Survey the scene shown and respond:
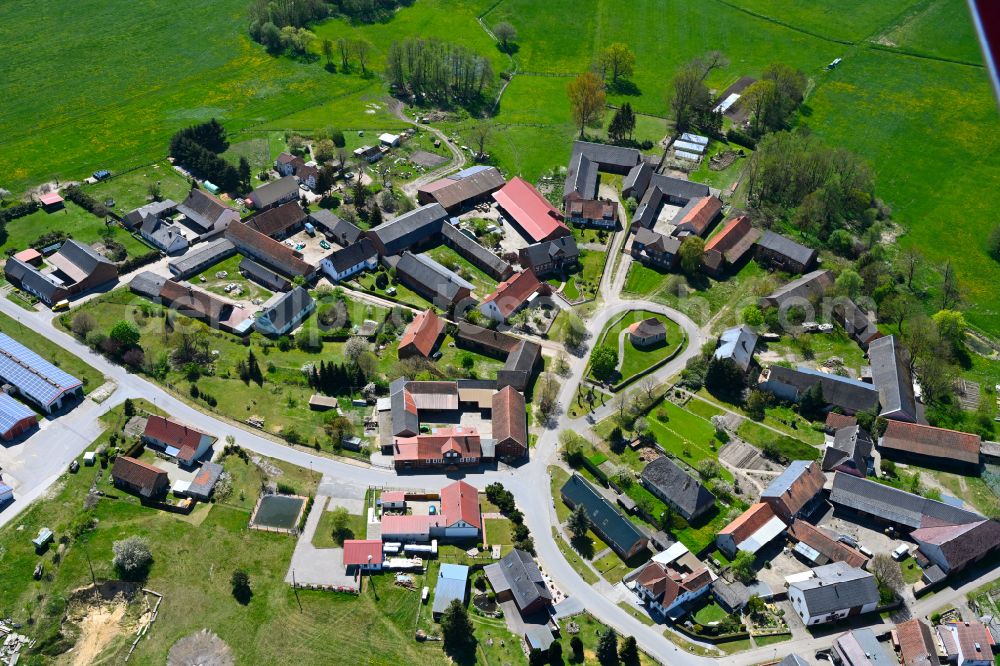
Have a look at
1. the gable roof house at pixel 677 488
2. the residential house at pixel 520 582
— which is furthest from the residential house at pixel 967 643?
the residential house at pixel 520 582

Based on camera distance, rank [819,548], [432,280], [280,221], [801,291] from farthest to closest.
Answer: [280,221] < [801,291] < [432,280] < [819,548]

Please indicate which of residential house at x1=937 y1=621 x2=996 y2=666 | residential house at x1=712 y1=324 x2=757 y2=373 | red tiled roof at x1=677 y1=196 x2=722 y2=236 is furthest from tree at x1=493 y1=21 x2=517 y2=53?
residential house at x1=937 y1=621 x2=996 y2=666

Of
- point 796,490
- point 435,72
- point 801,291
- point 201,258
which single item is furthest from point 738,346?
point 435,72

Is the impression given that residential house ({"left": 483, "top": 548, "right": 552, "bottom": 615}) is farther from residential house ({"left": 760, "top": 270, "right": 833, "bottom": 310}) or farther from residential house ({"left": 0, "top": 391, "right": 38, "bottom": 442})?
residential house ({"left": 760, "top": 270, "right": 833, "bottom": 310})

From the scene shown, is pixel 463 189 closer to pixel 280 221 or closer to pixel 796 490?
pixel 280 221

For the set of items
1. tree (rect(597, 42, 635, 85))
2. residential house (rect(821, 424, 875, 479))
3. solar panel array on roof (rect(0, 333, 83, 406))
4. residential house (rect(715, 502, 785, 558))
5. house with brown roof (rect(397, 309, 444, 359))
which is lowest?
solar panel array on roof (rect(0, 333, 83, 406))

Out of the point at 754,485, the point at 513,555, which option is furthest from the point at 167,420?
the point at 754,485

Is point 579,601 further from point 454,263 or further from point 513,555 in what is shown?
point 454,263
